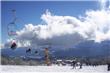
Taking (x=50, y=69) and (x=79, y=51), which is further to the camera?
(x=50, y=69)

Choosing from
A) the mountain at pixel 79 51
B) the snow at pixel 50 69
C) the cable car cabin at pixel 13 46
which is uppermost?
the cable car cabin at pixel 13 46

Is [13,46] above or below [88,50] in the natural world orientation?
above

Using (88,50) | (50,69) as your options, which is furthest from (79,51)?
(50,69)

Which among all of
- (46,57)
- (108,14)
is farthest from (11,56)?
(108,14)

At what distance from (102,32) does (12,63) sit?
263cm

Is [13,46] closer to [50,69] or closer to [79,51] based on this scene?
[50,69]

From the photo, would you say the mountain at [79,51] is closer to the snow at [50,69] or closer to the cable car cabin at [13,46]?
the cable car cabin at [13,46]

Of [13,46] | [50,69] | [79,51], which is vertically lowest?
[50,69]

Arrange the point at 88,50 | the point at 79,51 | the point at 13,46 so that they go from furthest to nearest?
the point at 13,46 → the point at 88,50 → the point at 79,51

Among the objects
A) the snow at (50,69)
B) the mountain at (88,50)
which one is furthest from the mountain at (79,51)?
the snow at (50,69)

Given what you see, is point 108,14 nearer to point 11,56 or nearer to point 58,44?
point 58,44

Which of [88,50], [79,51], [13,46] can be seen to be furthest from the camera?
[13,46]

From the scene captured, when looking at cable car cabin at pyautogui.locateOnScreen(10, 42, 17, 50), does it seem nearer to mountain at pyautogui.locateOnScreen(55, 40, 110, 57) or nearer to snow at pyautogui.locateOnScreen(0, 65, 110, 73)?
snow at pyautogui.locateOnScreen(0, 65, 110, 73)

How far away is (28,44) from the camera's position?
9.00m
